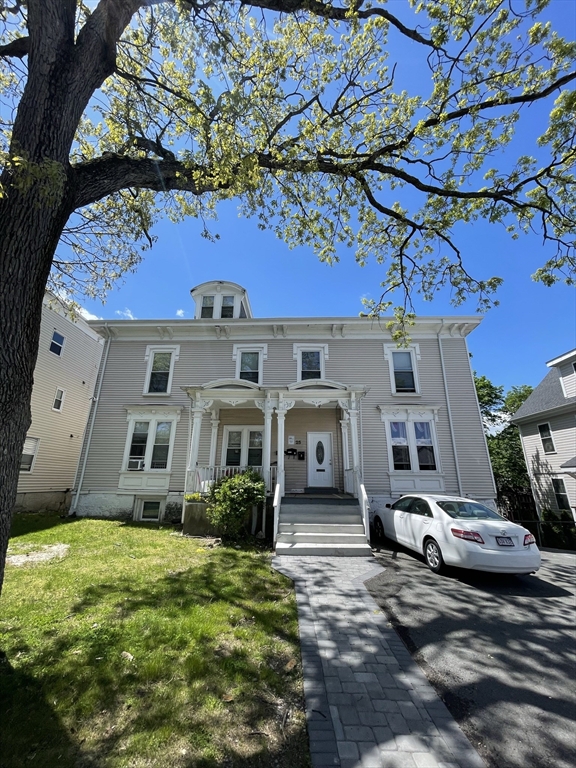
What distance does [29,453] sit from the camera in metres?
12.9

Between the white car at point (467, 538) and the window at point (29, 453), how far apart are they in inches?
552

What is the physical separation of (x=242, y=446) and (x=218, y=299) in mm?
6313

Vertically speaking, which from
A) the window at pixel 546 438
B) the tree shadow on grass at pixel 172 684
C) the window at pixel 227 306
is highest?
the window at pixel 227 306

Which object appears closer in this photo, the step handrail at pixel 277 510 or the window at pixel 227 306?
the step handrail at pixel 277 510

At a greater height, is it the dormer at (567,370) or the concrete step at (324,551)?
the dormer at (567,370)

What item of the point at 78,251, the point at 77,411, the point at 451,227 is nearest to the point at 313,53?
the point at 451,227

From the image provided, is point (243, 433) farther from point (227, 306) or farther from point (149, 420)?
point (227, 306)

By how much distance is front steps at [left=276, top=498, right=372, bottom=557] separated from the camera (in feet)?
23.8

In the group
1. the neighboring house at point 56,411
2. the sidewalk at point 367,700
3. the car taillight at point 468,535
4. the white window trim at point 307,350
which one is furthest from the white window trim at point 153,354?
the car taillight at point 468,535

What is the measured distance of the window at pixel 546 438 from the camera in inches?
603

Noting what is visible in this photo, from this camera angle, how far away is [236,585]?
16.6 feet

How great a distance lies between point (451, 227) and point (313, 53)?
4.24 meters

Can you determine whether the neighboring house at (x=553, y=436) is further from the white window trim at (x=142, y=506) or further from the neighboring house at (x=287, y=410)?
the white window trim at (x=142, y=506)

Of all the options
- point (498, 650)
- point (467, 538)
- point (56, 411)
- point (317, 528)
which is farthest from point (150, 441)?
point (498, 650)
